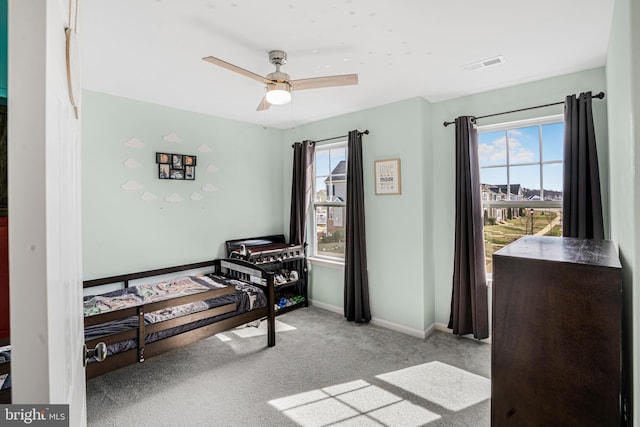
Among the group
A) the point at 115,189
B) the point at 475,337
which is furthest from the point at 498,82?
the point at 115,189

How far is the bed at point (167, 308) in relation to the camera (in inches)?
91.4

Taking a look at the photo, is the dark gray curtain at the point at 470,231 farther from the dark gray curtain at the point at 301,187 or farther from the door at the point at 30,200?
the door at the point at 30,200

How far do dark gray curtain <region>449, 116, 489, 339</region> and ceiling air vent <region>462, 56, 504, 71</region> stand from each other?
63cm

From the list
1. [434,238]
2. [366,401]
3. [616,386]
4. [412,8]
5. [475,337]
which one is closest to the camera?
[616,386]

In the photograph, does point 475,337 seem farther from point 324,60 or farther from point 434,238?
point 324,60

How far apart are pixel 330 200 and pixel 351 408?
8.60 feet

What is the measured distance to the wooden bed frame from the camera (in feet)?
7.52

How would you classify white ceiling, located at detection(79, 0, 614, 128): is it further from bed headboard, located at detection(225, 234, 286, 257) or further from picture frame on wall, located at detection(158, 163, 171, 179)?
bed headboard, located at detection(225, 234, 286, 257)

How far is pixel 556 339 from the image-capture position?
3.73ft

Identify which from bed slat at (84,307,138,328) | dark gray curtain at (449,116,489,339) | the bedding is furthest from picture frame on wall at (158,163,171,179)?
dark gray curtain at (449,116,489,339)

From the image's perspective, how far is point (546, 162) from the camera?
291cm

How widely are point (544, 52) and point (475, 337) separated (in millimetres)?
2553

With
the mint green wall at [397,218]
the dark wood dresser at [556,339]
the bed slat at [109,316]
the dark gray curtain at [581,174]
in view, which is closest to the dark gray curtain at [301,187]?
the mint green wall at [397,218]

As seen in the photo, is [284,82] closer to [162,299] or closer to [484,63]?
[484,63]
